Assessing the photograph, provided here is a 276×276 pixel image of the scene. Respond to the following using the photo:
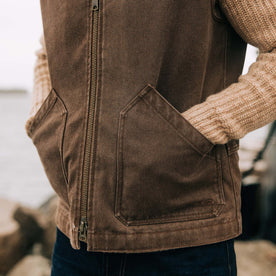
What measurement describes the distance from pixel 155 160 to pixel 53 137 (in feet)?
1.24

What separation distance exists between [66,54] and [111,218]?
53 cm

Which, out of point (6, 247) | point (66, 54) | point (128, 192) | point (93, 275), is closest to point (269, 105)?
point (128, 192)

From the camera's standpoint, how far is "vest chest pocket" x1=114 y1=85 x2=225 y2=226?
92 centimetres

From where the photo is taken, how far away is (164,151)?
3.01 feet

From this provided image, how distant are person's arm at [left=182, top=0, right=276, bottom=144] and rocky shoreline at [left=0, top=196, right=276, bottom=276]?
2.19 m

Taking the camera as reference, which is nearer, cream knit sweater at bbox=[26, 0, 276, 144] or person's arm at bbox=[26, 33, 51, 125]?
cream knit sweater at bbox=[26, 0, 276, 144]

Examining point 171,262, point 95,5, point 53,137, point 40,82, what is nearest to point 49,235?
point 40,82

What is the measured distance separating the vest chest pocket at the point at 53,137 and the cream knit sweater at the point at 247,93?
1.35 ft

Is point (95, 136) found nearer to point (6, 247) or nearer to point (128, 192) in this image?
point (128, 192)

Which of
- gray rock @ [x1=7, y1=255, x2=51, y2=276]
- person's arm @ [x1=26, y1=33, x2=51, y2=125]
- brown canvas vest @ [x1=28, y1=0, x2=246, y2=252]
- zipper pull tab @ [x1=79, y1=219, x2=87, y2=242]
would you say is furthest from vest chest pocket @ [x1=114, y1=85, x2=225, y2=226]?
gray rock @ [x1=7, y1=255, x2=51, y2=276]

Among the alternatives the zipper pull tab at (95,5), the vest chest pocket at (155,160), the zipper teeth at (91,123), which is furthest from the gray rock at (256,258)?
the zipper pull tab at (95,5)

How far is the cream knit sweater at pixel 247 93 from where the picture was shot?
Answer: 2.97ft

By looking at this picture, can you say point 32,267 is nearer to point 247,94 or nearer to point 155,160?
point 155,160

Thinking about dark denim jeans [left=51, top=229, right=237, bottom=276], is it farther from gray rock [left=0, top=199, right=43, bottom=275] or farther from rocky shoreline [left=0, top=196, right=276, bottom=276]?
gray rock [left=0, top=199, right=43, bottom=275]
